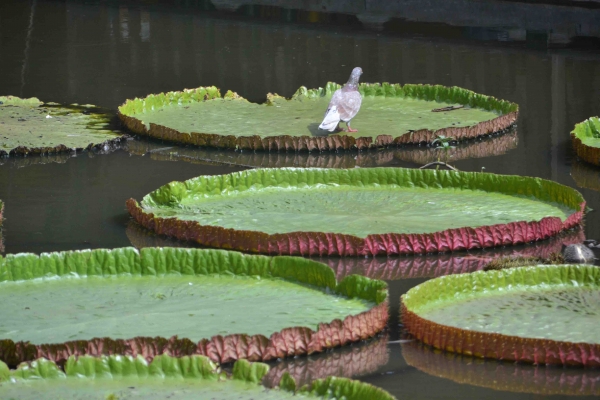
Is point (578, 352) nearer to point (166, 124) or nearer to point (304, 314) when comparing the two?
point (304, 314)

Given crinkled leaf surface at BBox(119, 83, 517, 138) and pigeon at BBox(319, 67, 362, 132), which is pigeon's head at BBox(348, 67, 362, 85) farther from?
crinkled leaf surface at BBox(119, 83, 517, 138)

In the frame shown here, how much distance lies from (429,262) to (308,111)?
378 cm

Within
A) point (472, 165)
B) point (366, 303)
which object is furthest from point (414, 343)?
point (472, 165)

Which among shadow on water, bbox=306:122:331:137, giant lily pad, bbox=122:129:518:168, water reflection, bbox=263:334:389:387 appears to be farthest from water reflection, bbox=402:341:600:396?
shadow on water, bbox=306:122:331:137

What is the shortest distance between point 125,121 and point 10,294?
410cm

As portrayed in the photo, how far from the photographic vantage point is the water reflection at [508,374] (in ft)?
11.0

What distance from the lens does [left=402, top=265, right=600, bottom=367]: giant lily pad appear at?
348 centimetres

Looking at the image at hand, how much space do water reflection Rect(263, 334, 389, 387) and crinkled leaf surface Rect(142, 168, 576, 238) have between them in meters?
1.28

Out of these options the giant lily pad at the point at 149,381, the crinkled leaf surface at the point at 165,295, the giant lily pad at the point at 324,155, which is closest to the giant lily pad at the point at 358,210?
the crinkled leaf surface at the point at 165,295

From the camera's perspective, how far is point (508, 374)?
11.3ft

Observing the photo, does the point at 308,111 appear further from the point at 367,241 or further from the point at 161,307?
the point at 161,307

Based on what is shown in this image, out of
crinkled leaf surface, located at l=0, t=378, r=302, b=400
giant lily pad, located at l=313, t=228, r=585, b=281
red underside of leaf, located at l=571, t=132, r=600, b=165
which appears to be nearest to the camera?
crinkled leaf surface, located at l=0, t=378, r=302, b=400

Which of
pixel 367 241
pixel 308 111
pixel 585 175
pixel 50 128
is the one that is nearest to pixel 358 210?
pixel 367 241

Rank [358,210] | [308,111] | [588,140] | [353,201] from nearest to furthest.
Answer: [358,210], [353,201], [588,140], [308,111]
